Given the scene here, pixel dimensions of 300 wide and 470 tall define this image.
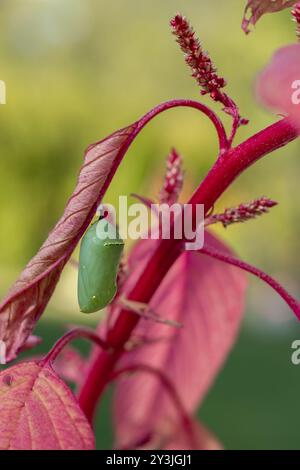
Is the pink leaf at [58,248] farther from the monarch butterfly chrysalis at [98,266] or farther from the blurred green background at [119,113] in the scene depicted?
the blurred green background at [119,113]

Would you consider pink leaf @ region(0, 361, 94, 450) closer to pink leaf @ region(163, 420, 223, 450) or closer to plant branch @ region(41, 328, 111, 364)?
plant branch @ region(41, 328, 111, 364)

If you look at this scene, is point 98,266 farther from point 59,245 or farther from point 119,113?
point 119,113

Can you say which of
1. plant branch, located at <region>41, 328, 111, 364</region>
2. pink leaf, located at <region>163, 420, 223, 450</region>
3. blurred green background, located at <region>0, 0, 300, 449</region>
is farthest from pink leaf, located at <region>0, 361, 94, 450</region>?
blurred green background, located at <region>0, 0, 300, 449</region>

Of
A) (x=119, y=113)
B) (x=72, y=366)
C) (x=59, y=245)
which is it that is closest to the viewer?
(x=59, y=245)

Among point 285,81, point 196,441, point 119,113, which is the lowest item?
point 196,441

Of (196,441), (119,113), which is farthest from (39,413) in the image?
(119,113)

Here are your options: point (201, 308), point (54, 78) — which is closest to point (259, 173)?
point (54, 78)

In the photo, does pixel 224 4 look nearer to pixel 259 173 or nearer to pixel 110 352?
Answer: pixel 259 173
